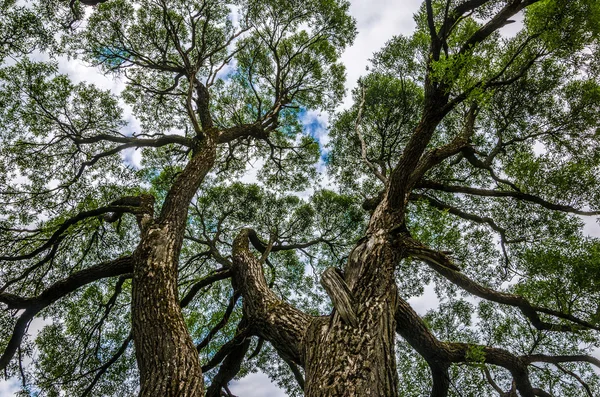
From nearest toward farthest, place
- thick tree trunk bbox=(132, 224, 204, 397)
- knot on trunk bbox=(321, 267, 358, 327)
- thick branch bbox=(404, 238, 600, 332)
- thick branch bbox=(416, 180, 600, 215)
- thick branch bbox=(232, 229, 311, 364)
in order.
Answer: thick tree trunk bbox=(132, 224, 204, 397) < knot on trunk bbox=(321, 267, 358, 327) < thick branch bbox=(232, 229, 311, 364) < thick branch bbox=(404, 238, 600, 332) < thick branch bbox=(416, 180, 600, 215)

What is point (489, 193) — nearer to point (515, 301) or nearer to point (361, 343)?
point (515, 301)

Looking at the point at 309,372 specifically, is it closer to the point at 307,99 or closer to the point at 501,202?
the point at 501,202

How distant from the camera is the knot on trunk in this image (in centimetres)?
308

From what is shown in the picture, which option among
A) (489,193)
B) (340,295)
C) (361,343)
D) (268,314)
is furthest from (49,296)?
(489,193)

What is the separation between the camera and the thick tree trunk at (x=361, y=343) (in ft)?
8.41

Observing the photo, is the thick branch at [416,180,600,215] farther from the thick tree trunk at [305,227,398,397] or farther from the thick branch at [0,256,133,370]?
the thick branch at [0,256,133,370]

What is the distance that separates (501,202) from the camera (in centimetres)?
802

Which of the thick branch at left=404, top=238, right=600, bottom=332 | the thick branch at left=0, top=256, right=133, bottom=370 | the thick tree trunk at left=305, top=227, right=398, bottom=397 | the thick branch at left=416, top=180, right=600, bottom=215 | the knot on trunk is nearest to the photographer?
the thick tree trunk at left=305, top=227, right=398, bottom=397

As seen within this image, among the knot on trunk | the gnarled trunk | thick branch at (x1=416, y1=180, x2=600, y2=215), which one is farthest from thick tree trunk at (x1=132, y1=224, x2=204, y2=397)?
thick branch at (x1=416, y1=180, x2=600, y2=215)

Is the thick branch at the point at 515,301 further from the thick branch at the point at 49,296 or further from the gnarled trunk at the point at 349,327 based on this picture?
the thick branch at the point at 49,296

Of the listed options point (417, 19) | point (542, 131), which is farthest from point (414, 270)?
point (417, 19)

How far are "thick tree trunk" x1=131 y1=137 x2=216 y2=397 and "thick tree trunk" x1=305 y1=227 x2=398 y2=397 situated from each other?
3.83 ft

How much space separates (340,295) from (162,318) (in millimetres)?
1905

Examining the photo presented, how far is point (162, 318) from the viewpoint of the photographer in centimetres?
339
